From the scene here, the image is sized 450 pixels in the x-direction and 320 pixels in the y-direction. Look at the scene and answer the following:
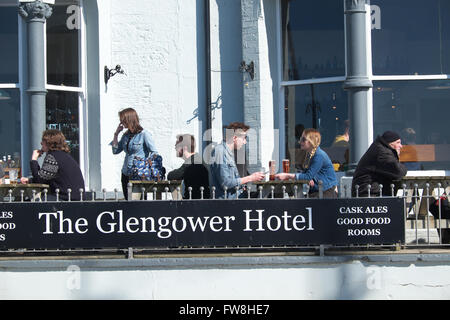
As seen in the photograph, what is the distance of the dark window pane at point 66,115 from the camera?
39.3ft

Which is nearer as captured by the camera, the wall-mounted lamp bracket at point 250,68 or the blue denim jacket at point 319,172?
the blue denim jacket at point 319,172

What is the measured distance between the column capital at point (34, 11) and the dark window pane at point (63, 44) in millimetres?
393

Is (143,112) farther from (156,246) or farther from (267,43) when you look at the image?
(156,246)

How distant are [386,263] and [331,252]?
0.58 meters

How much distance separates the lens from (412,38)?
38.1ft

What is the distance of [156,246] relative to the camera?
874 cm

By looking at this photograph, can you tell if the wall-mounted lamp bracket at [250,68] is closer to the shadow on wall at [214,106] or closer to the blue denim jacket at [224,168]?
the shadow on wall at [214,106]

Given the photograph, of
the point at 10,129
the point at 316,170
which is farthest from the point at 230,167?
the point at 10,129

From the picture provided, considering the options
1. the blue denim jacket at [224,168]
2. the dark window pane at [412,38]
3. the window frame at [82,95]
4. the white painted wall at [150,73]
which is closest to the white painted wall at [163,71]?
the white painted wall at [150,73]

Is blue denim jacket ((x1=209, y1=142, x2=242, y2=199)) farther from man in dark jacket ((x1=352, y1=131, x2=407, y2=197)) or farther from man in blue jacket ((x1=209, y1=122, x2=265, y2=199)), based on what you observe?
man in dark jacket ((x1=352, y1=131, x2=407, y2=197))

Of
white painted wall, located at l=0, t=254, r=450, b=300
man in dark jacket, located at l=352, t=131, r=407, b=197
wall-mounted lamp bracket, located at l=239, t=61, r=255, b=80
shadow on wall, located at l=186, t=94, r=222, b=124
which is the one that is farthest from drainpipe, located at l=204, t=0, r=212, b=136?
white painted wall, located at l=0, t=254, r=450, b=300

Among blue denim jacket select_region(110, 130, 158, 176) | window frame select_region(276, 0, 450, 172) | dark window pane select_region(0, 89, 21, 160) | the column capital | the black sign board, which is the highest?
the column capital

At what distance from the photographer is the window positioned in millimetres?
12016

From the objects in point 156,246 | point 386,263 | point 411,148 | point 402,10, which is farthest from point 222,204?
point 402,10
